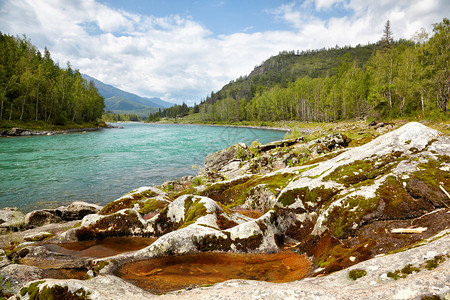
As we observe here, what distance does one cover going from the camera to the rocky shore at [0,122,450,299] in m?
3.02

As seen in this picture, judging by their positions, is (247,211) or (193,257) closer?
(193,257)

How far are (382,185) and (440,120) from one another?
1428 inches

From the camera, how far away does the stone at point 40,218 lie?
11.3m

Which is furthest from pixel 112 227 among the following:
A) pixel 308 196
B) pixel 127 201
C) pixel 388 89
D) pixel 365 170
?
pixel 388 89

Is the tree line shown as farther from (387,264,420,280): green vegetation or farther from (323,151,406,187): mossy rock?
(387,264,420,280): green vegetation

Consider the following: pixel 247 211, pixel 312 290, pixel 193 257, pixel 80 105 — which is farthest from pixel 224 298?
pixel 80 105

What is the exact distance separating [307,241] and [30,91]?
99.3 m

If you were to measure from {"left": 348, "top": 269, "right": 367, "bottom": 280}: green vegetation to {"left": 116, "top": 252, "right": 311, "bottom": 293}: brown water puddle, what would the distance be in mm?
1305

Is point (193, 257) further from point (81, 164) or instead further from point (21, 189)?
point (81, 164)

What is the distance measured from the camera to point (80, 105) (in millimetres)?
99812

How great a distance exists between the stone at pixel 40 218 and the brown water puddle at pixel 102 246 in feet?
19.8

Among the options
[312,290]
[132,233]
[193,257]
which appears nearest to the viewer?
[312,290]

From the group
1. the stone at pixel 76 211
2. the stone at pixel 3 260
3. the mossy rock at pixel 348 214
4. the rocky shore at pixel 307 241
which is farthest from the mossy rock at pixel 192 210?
the stone at pixel 76 211

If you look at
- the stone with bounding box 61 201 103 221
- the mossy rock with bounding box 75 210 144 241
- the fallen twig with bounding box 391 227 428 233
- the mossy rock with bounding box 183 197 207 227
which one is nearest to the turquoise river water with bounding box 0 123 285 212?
the stone with bounding box 61 201 103 221
